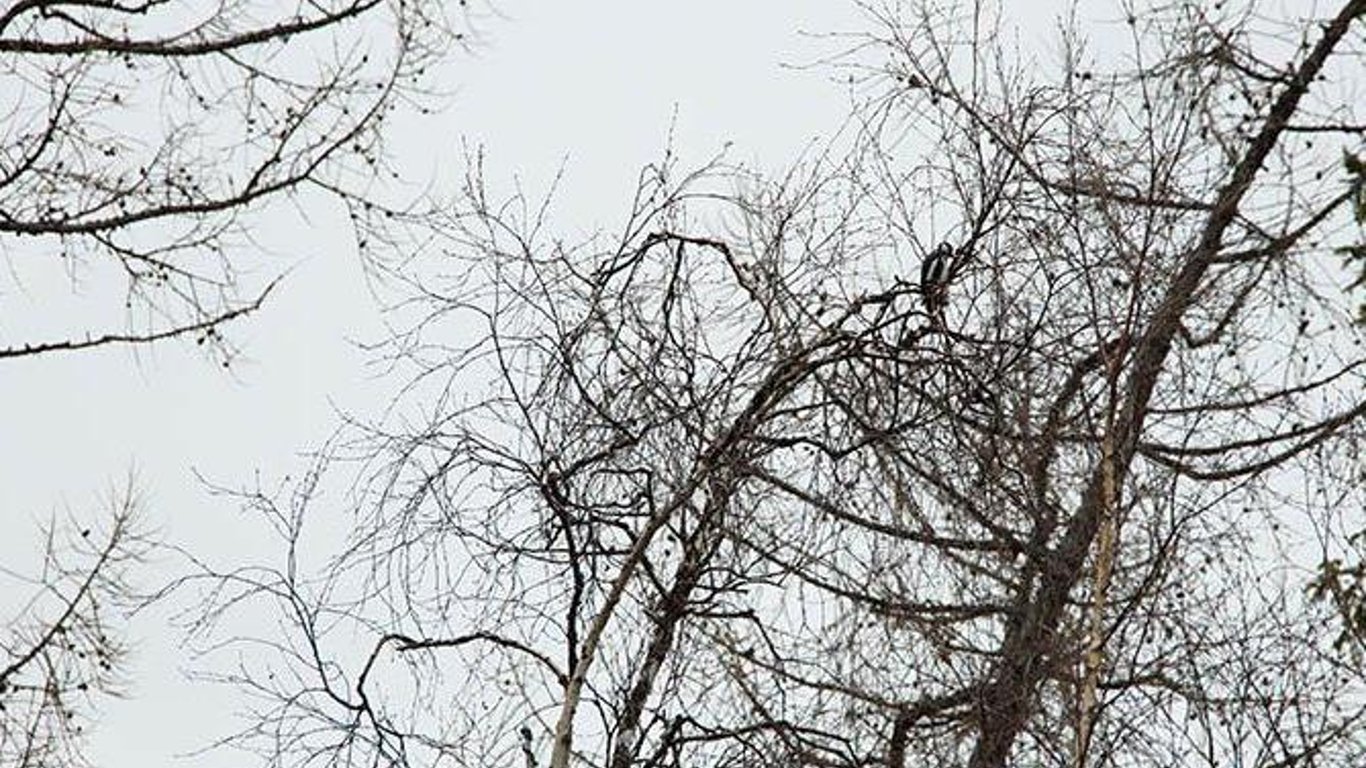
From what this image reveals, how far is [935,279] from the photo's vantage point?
6.15 metres

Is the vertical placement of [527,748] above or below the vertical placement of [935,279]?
below

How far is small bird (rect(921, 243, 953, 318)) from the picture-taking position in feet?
19.7

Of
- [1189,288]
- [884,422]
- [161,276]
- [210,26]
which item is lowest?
[884,422]

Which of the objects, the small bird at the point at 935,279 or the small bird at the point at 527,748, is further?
the small bird at the point at 935,279

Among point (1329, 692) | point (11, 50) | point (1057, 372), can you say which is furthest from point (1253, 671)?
point (11, 50)

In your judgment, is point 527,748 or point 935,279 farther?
point 935,279

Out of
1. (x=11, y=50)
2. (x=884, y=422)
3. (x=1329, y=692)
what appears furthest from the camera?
(x=11, y=50)

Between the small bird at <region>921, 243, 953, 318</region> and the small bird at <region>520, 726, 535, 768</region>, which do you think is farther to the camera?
the small bird at <region>921, 243, 953, 318</region>

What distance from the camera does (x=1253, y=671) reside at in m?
6.09

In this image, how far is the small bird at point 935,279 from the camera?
236 inches

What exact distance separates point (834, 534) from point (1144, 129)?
158 cm

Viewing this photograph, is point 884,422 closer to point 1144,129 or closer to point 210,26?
point 1144,129

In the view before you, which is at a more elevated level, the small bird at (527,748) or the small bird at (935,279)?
the small bird at (935,279)

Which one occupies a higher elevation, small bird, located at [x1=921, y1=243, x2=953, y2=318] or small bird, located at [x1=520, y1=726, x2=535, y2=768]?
small bird, located at [x1=921, y1=243, x2=953, y2=318]
